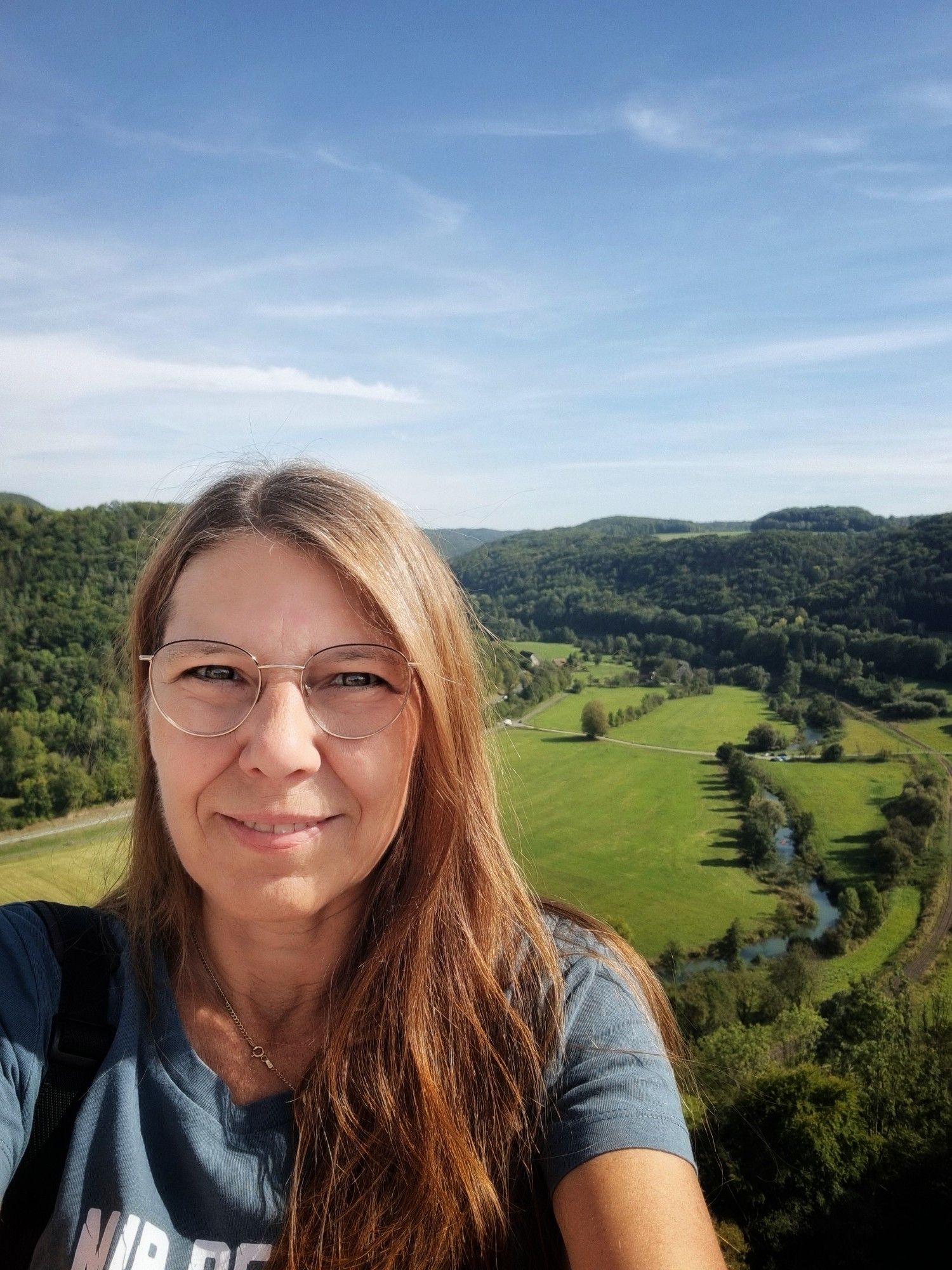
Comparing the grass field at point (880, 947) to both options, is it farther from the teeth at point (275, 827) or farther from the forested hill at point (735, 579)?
the forested hill at point (735, 579)

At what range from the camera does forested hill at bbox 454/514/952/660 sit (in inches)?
2756

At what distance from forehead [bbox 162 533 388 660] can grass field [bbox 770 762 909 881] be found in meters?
42.4

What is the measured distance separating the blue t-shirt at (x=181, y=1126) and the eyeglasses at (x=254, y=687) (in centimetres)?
51

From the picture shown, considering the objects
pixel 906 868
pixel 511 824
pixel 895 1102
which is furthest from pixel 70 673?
pixel 906 868

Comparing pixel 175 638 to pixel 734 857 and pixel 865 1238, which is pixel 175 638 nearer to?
pixel 865 1238

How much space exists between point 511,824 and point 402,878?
471mm

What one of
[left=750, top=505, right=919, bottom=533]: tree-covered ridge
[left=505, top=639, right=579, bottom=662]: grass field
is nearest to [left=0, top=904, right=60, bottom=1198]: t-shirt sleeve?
[left=505, top=639, right=579, bottom=662]: grass field

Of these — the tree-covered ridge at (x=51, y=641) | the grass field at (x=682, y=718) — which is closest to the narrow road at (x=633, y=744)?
the grass field at (x=682, y=718)

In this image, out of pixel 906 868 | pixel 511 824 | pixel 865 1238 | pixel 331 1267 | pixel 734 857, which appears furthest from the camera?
pixel 734 857

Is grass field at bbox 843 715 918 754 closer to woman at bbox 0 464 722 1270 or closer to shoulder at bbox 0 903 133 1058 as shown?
woman at bbox 0 464 722 1270

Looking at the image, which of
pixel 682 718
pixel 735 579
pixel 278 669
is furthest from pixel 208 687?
pixel 735 579

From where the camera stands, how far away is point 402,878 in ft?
5.09

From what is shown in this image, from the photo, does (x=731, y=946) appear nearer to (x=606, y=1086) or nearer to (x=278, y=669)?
(x=606, y=1086)

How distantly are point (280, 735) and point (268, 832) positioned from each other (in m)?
A: 0.18
